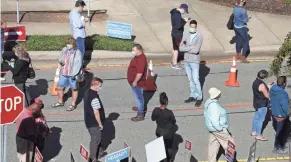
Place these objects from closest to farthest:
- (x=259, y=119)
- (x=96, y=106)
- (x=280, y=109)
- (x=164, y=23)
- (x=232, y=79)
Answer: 1. (x=96, y=106)
2. (x=280, y=109)
3. (x=259, y=119)
4. (x=232, y=79)
5. (x=164, y=23)

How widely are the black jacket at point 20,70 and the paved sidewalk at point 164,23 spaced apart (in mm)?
5234

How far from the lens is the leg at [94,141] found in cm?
1265

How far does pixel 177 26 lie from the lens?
17.0 meters

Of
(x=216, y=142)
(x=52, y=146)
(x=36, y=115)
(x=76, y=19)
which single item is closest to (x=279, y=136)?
(x=216, y=142)

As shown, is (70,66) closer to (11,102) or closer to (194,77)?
(194,77)

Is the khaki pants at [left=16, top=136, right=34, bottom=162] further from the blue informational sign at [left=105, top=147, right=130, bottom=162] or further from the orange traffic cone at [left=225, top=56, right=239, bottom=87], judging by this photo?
the orange traffic cone at [left=225, top=56, right=239, bottom=87]

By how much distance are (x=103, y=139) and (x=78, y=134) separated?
54 cm

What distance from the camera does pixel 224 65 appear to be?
58.4 feet

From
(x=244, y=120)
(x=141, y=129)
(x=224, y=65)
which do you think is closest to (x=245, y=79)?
(x=224, y=65)

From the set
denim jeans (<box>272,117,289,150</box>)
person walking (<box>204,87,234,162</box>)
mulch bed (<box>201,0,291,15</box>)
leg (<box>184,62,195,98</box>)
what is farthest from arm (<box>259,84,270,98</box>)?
mulch bed (<box>201,0,291,15</box>)

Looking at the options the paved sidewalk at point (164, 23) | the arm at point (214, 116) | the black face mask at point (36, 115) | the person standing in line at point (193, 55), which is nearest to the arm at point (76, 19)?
the paved sidewalk at point (164, 23)

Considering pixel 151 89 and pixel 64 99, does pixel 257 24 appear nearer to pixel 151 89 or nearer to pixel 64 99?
pixel 151 89

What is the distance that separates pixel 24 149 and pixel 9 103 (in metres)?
2.32

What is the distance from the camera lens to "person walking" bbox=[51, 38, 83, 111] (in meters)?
14.5
